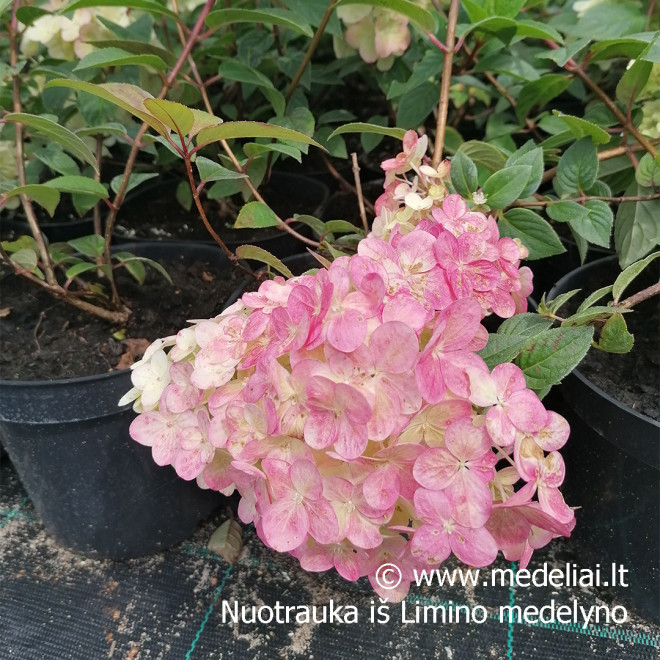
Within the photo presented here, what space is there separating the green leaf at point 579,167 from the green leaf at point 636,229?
0.37 ft

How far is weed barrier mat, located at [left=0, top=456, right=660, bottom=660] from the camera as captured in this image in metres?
0.82

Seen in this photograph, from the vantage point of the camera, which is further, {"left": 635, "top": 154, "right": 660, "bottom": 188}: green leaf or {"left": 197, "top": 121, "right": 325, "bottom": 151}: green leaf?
{"left": 635, "top": 154, "right": 660, "bottom": 188}: green leaf

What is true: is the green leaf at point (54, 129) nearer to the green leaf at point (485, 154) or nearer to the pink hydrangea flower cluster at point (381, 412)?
the pink hydrangea flower cluster at point (381, 412)

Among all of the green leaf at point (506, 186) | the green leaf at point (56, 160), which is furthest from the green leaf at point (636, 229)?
the green leaf at point (56, 160)

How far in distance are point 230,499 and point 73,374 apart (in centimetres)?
36

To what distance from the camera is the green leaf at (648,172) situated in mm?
795

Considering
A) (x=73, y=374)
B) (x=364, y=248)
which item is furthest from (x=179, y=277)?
(x=364, y=248)

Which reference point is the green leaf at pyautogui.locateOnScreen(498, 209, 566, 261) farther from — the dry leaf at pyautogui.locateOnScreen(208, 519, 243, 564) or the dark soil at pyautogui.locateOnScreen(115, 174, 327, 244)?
the dry leaf at pyautogui.locateOnScreen(208, 519, 243, 564)

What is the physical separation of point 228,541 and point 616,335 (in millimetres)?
678

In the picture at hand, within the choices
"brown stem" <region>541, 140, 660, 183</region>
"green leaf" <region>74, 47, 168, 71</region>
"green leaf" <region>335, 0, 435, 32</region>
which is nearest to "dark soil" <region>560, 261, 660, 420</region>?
"brown stem" <region>541, 140, 660, 183</region>

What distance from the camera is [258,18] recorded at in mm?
→ 774

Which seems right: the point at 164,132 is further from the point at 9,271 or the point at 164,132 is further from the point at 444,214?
the point at 9,271

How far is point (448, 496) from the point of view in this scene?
0.45m

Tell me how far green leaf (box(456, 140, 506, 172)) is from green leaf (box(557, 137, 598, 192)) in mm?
77
